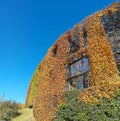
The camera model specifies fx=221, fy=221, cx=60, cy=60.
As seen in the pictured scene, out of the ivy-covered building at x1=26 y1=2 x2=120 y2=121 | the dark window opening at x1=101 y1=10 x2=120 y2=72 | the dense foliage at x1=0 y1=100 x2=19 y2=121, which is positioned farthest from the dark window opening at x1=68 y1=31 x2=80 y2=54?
the dense foliage at x1=0 y1=100 x2=19 y2=121

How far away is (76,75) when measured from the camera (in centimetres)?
1778

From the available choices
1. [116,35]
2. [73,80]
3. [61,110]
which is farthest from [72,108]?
[116,35]

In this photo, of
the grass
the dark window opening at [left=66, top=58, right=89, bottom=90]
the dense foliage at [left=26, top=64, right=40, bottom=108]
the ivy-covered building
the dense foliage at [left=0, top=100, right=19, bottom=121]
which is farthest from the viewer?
the dense foliage at [left=26, top=64, right=40, bottom=108]

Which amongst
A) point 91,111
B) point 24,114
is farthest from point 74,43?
point 24,114

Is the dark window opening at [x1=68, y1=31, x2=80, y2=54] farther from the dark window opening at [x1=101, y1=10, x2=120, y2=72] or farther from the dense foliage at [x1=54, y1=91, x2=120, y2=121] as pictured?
the dense foliage at [x1=54, y1=91, x2=120, y2=121]

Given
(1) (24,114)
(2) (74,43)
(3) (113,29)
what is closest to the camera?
(3) (113,29)

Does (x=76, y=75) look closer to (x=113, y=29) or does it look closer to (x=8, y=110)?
(x=113, y=29)

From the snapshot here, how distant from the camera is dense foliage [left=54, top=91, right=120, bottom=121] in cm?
1186

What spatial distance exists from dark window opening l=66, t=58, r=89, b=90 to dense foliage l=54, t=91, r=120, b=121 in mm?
3580

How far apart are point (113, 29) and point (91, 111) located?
6336 mm

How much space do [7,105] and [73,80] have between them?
12.9 meters

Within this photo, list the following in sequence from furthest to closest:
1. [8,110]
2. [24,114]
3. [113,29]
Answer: [24,114] → [8,110] → [113,29]

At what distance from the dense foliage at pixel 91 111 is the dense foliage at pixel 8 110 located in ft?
44.1

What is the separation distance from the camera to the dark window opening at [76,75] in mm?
17531
